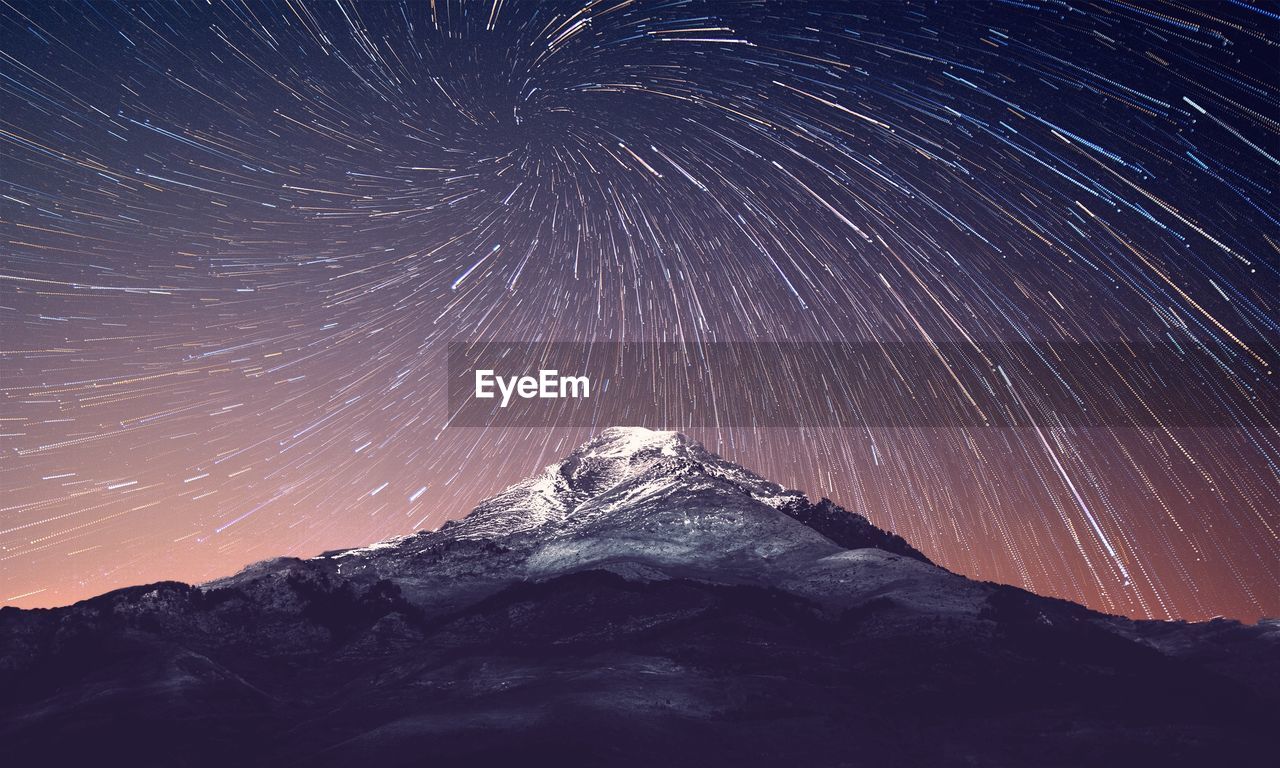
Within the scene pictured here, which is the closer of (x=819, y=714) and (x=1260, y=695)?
(x=819, y=714)

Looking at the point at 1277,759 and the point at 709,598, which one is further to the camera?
the point at 709,598

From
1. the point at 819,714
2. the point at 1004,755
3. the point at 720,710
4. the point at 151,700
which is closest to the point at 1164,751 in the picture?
the point at 1004,755

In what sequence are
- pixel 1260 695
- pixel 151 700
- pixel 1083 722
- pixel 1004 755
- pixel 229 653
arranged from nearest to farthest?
pixel 1004 755 → pixel 1083 722 → pixel 151 700 → pixel 1260 695 → pixel 229 653

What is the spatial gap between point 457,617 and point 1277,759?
147 m

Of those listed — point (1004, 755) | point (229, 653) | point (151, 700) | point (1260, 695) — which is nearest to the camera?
point (1004, 755)

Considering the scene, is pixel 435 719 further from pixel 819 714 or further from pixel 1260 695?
pixel 1260 695

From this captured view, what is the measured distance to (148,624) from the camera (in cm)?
19912

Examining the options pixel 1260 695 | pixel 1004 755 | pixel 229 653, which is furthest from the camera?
pixel 229 653

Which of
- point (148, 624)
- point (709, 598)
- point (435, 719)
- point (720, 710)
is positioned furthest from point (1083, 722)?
point (148, 624)

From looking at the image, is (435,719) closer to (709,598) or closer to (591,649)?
(591,649)

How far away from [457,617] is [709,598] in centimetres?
5456

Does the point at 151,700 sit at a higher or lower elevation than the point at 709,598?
lower

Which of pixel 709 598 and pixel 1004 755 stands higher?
pixel 709 598

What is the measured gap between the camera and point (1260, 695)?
16950cm
